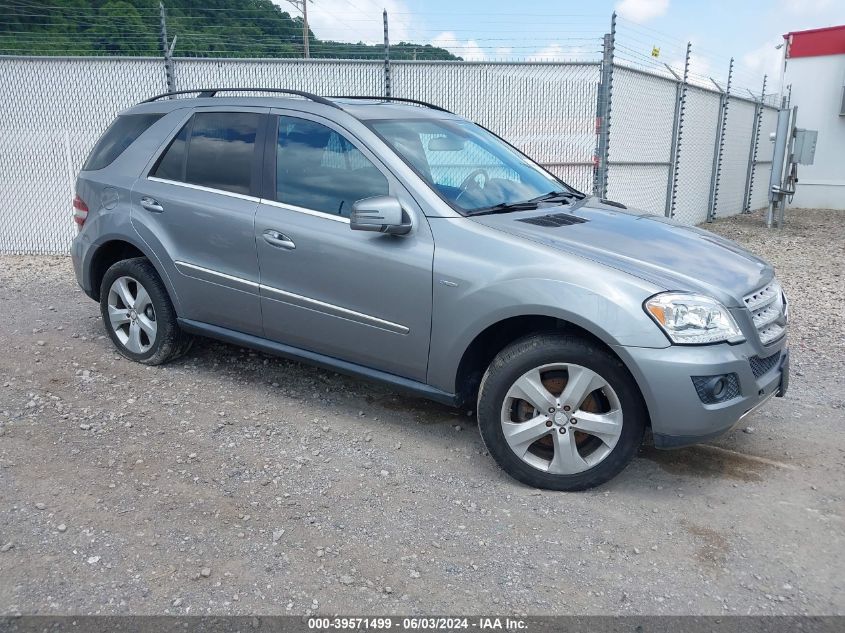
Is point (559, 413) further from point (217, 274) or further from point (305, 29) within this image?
point (305, 29)

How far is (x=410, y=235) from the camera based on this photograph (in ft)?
12.1

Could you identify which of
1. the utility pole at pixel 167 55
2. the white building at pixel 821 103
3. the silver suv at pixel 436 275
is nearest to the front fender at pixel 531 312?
the silver suv at pixel 436 275

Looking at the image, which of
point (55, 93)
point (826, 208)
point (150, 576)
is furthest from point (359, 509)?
point (826, 208)

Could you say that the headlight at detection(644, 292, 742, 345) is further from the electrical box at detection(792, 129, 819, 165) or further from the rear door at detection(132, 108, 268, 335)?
the electrical box at detection(792, 129, 819, 165)

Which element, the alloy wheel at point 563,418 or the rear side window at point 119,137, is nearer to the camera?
the alloy wheel at point 563,418

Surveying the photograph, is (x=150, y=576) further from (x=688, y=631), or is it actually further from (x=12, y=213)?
(x=12, y=213)

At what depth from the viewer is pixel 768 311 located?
11.6ft

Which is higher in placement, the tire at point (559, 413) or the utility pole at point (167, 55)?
the utility pole at point (167, 55)

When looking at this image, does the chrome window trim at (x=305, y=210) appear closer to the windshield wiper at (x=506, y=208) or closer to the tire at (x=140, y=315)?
the windshield wiper at (x=506, y=208)

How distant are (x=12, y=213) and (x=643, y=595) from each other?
912 centimetres

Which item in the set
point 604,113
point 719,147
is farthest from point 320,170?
point 719,147

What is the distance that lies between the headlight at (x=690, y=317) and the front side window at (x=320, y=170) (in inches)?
Result: 60.2

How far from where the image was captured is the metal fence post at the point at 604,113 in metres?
8.69

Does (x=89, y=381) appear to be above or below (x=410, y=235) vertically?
below
